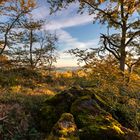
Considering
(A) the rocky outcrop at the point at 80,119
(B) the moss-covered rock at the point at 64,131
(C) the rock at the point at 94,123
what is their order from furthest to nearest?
1. (C) the rock at the point at 94,123
2. (A) the rocky outcrop at the point at 80,119
3. (B) the moss-covered rock at the point at 64,131

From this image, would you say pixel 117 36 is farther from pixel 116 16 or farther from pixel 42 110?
pixel 42 110

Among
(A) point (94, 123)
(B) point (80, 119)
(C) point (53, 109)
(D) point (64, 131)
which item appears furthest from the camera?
(C) point (53, 109)

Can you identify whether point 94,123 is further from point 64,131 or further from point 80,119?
point 64,131

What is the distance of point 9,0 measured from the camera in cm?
1906

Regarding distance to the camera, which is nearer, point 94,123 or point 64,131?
point 64,131

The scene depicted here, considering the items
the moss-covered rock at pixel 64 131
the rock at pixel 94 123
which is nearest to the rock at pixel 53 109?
the rock at pixel 94 123

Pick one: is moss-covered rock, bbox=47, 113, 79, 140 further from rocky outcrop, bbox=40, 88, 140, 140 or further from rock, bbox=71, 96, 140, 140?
rock, bbox=71, 96, 140, 140

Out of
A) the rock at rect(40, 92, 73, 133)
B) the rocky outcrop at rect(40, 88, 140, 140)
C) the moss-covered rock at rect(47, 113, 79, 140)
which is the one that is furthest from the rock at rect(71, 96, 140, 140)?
the rock at rect(40, 92, 73, 133)

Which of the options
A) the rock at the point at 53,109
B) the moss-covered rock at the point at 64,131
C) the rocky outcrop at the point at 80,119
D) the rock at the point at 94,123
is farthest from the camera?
the rock at the point at 53,109

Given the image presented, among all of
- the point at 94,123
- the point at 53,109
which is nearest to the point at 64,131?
the point at 94,123

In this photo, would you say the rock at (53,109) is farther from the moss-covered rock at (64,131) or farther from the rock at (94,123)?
the moss-covered rock at (64,131)

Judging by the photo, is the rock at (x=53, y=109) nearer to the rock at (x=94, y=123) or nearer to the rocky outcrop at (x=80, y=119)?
the rocky outcrop at (x=80, y=119)

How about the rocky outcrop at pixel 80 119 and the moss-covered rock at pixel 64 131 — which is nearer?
the moss-covered rock at pixel 64 131

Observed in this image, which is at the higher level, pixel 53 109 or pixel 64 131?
pixel 53 109
